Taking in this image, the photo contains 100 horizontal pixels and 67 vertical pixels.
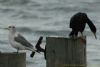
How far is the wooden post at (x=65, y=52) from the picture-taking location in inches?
322

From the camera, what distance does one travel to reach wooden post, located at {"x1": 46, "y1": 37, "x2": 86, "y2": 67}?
322 inches

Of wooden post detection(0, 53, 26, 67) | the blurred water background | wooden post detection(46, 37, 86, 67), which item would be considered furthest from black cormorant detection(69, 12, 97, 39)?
the blurred water background

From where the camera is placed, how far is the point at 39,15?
28375mm

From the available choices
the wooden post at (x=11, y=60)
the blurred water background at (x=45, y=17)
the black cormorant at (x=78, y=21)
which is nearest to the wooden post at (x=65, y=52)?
the wooden post at (x=11, y=60)

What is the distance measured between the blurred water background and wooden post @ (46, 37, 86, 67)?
7.56 metres

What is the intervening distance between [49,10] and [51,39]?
21.5m

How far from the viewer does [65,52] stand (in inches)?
323

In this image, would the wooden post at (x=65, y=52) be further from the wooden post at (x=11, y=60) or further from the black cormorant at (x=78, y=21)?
the black cormorant at (x=78, y=21)

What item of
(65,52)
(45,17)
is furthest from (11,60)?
(45,17)

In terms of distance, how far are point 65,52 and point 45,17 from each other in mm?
19348

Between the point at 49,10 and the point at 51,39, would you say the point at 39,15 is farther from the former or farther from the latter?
the point at 51,39

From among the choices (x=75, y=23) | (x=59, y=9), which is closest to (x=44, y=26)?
(x=59, y=9)

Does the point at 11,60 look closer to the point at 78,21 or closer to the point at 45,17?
the point at 78,21

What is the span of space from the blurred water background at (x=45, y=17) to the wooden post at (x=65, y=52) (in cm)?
756
